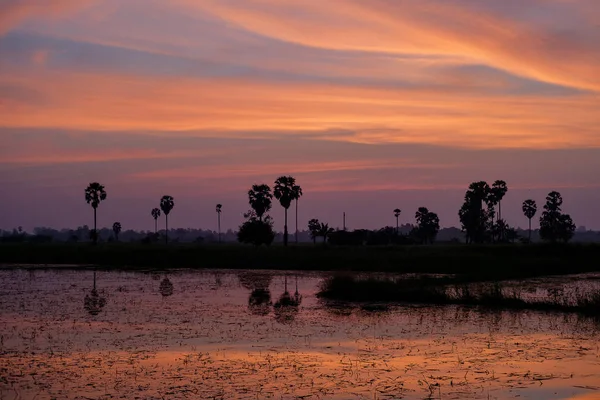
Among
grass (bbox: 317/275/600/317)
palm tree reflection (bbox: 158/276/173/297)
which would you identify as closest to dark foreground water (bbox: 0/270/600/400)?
grass (bbox: 317/275/600/317)

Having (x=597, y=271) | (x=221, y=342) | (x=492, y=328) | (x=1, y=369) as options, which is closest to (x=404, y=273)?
(x=597, y=271)

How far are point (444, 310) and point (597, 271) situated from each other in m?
32.6

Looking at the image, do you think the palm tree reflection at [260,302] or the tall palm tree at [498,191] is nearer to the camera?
the palm tree reflection at [260,302]

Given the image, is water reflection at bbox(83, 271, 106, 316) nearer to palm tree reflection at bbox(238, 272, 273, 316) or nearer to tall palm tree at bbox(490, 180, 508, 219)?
palm tree reflection at bbox(238, 272, 273, 316)

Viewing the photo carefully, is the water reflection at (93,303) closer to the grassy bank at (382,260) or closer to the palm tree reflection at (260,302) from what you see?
the palm tree reflection at (260,302)

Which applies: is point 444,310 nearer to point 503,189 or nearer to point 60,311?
point 60,311

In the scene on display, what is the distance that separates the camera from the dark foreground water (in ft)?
53.4

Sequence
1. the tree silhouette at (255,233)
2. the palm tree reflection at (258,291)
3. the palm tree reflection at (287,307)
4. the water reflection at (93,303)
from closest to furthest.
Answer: the palm tree reflection at (287,307) < the water reflection at (93,303) < the palm tree reflection at (258,291) < the tree silhouette at (255,233)

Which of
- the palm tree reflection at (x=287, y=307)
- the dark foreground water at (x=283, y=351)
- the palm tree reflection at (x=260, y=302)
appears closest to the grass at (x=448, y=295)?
the palm tree reflection at (x=287, y=307)

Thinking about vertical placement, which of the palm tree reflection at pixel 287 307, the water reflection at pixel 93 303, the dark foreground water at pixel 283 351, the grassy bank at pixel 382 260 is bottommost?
the dark foreground water at pixel 283 351

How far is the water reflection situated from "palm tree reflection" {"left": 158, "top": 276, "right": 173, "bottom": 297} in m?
3.77

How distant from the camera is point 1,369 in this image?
59.9 feet

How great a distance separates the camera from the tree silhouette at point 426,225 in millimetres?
156000

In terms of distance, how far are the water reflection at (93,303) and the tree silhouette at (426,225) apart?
122m
